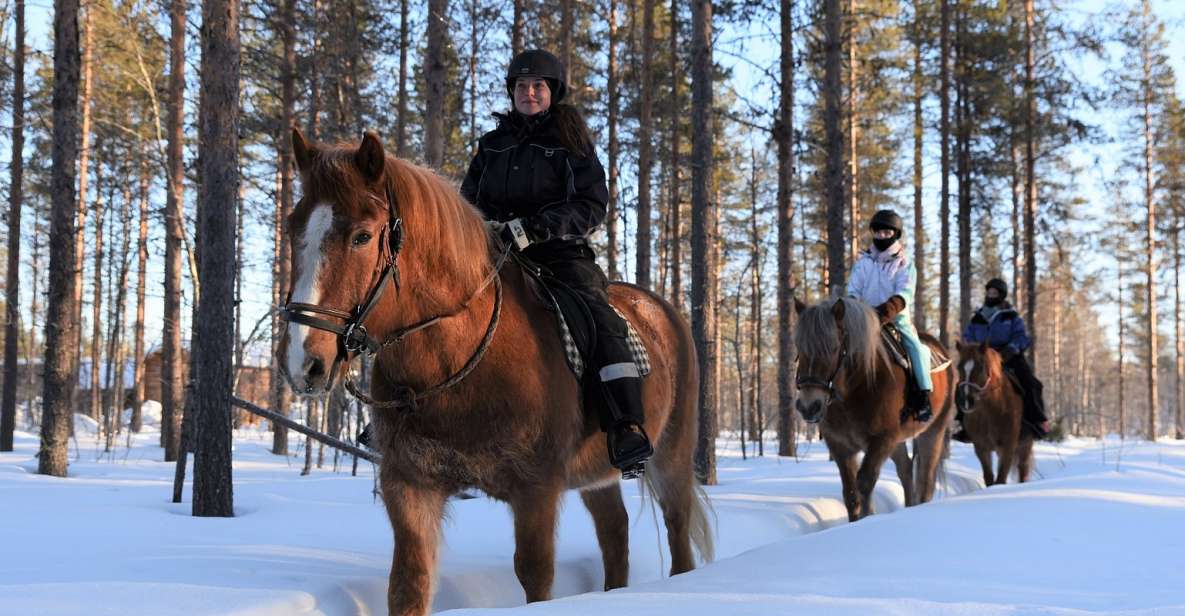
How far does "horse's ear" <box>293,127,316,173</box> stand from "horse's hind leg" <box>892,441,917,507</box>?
26.3 feet

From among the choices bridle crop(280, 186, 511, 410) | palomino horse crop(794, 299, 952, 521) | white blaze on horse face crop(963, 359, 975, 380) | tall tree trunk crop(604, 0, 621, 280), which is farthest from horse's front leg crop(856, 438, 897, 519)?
tall tree trunk crop(604, 0, 621, 280)

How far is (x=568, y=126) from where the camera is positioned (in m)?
4.46

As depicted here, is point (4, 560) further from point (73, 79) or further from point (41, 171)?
point (41, 171)

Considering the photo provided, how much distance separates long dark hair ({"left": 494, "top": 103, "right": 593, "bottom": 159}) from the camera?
14.6ft

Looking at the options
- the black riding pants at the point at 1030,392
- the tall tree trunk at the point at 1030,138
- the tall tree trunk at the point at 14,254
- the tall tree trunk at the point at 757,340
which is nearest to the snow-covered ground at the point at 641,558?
the black riding pants at the point at 1030,392

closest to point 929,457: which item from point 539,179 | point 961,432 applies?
point 961,432

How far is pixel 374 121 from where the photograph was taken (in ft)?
74.1

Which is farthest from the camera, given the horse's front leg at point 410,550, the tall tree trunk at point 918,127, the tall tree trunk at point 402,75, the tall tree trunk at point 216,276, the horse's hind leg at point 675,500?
the tall tree trunk at point 918,127

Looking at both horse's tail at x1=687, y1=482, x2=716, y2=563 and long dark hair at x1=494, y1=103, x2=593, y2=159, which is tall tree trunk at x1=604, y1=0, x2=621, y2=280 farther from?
long dark hair at x1=494, y1=103, x2=593, y2=159

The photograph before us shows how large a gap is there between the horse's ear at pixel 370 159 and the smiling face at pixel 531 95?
1.43 metres

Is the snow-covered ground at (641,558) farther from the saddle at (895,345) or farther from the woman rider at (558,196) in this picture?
the saddle at (895,345)

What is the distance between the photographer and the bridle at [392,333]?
290cm

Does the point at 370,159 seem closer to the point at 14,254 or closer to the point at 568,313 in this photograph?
the point at 568,313

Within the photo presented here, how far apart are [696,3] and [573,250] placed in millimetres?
8019
